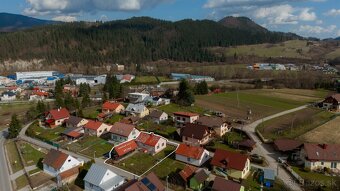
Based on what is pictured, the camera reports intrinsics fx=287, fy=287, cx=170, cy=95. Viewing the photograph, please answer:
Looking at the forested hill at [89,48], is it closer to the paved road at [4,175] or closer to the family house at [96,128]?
the family house at [96,128]

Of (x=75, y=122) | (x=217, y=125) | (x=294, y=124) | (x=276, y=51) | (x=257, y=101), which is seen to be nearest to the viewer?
(x=217, y=125)

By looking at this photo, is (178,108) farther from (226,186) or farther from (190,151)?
(226,186)

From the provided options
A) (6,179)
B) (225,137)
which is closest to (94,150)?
(6,179)

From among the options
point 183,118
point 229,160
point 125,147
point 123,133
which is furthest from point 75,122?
point 229,160

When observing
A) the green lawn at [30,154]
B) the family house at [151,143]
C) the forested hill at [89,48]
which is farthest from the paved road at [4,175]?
the forested hill at [89,48]

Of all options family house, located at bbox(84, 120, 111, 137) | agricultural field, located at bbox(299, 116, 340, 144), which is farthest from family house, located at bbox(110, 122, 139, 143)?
agricultural field, located at bbox(299, 116, 340, 144)

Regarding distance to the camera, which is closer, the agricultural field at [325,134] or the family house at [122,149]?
the family house at [122,149]
